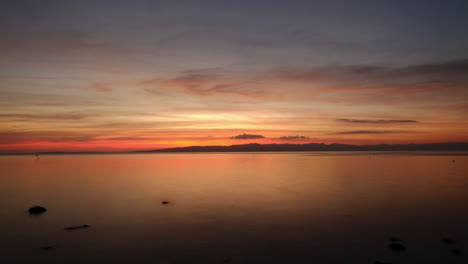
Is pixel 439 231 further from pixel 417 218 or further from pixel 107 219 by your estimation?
pixel 107 219

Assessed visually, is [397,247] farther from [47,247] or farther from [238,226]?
[47,247]

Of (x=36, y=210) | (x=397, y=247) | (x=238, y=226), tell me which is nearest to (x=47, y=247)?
(x=36, y=210)

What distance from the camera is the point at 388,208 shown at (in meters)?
23.7

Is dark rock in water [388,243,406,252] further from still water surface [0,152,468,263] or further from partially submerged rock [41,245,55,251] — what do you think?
partially submerged rock [41,245,55,251]

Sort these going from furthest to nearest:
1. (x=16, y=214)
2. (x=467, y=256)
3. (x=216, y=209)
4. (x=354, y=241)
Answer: (x=216, y=209), (x=16, y=214), (x=354, y=241), (x=467, y=256)

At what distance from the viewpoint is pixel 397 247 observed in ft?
47.7

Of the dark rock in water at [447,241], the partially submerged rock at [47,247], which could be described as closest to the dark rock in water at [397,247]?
the dark rock in water at [447,241]

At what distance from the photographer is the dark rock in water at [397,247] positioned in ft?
46.9

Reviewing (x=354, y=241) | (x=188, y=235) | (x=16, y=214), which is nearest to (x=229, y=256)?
(x=188, y=235)

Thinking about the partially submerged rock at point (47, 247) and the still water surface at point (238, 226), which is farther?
the partially submerged rock at point (47, 247)

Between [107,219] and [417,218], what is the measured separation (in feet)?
68.7

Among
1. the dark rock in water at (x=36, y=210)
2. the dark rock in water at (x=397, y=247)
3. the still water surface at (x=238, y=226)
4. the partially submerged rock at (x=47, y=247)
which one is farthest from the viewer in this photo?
the dark rock in water at (x=36, y=210)

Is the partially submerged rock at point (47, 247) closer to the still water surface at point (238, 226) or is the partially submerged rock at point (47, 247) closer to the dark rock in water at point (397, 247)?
the still water surface at point (238, 226)

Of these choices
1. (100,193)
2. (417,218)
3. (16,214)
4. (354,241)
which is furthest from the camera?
(100,193)
